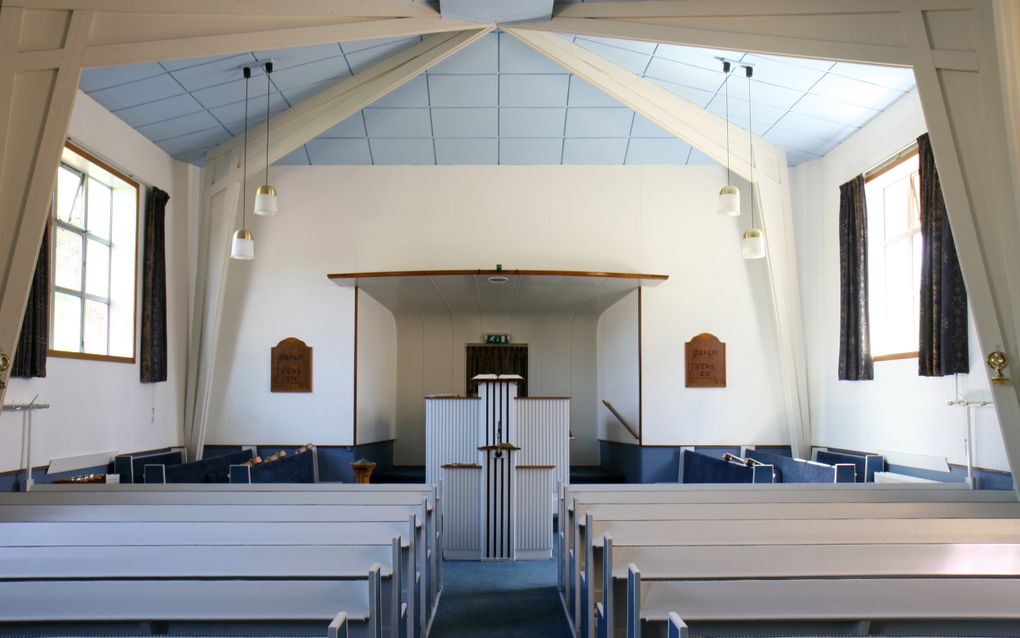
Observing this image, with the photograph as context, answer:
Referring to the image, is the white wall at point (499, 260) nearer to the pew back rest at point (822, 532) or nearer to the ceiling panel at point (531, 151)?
the ceiling panel at point (531, 151)

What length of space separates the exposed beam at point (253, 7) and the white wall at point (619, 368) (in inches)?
188

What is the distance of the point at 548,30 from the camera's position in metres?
6.69

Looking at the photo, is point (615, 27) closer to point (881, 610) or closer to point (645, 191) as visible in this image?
point (645, 191)

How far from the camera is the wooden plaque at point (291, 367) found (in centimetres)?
965

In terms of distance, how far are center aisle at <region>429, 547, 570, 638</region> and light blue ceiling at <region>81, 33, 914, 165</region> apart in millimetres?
4839

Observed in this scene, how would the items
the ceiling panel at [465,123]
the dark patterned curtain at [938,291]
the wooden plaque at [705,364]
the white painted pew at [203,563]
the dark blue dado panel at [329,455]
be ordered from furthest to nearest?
1. the wooden plaque at [705,364]
2. the dark blue dado panel at [329,455]
3. the ceiling panel at [465,123]
4. the dark patterned curtain at [938,291]
5. the white painted pew at [203,563]

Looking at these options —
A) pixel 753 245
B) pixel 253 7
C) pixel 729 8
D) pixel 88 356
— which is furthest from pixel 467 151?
pixel 88 356

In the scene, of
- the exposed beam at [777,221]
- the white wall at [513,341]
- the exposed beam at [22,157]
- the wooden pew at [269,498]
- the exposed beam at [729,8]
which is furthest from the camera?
the white wall at [513,341]

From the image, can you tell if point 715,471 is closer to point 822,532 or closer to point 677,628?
point 822,532

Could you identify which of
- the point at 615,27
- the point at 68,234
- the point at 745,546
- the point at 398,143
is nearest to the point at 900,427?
the point at 615,27

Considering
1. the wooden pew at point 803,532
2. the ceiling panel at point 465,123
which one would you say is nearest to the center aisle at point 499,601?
the wooden pew at point 803,532

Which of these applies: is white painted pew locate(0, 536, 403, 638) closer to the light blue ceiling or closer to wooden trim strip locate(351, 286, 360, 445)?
the light blue ceiling

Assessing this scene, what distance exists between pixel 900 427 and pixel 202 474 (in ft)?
21.5

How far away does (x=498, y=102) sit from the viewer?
9.05 meters
